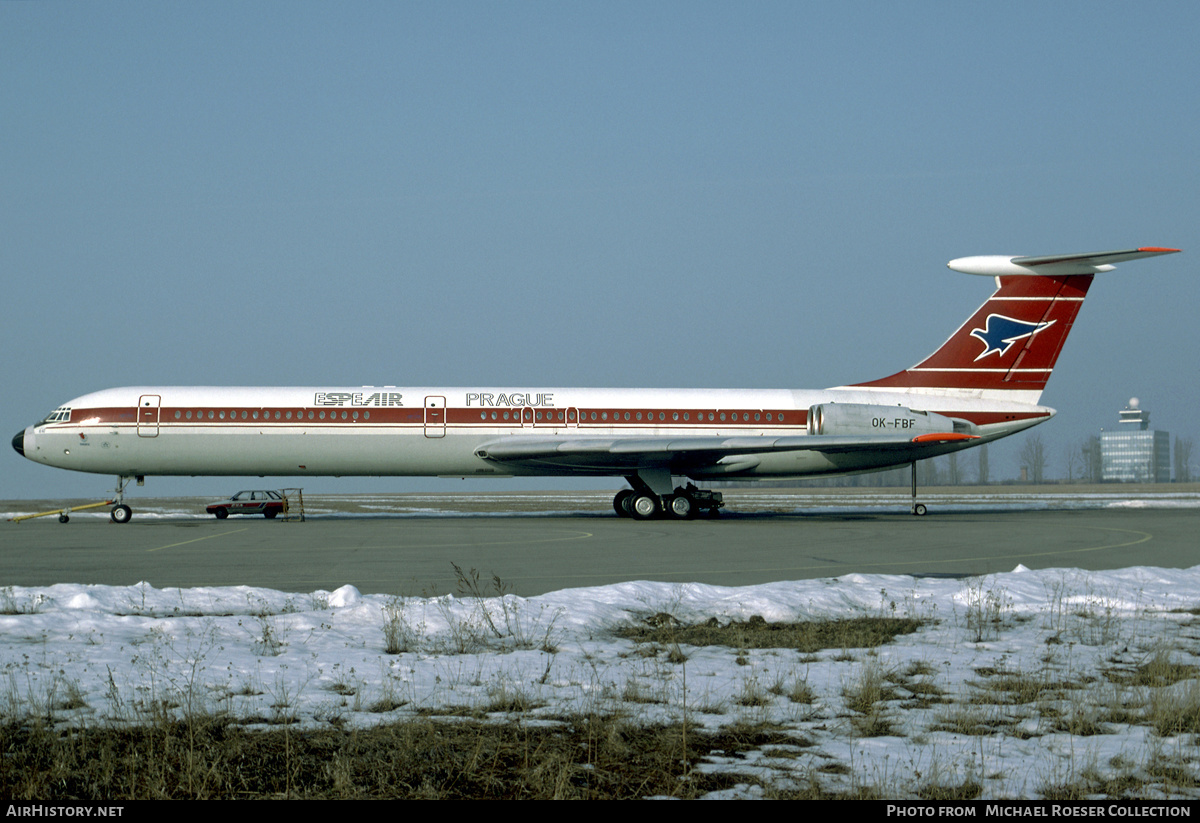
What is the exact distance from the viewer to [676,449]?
88.7 feet

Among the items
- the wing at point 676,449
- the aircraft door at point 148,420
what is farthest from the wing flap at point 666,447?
the aircraft door at point 148,420

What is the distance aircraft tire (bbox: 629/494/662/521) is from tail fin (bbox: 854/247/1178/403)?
9371mm

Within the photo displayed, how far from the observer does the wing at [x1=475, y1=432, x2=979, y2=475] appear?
27359mm

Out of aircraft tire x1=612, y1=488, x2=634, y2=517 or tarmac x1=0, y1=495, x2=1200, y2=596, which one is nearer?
tarmac x1=0, y1=495, x2=1200, y2=596

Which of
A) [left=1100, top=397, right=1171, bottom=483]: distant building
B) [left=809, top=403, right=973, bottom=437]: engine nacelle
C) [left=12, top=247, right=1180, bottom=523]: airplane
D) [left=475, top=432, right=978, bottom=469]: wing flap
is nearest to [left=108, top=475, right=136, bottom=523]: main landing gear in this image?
[left=12, top=247, right=1180, bottom=523]: airplane

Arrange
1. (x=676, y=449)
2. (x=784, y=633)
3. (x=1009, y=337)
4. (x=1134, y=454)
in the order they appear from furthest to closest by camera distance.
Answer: (x=1134, y=454) → (x=1009, y=337) → (x=676, y=449) → (x=784, y=633)

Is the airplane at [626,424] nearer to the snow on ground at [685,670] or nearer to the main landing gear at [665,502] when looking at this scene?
the main landing gear at [665,502]

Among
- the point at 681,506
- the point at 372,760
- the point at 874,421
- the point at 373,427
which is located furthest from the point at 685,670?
the point at 874,421

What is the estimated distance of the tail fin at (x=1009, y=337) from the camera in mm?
30500

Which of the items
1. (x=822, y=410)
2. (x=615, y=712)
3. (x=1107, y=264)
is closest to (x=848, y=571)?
(x=615, y=712)

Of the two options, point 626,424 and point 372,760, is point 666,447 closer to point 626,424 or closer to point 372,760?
point 626,424

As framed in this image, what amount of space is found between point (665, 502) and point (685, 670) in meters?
A: 21.1

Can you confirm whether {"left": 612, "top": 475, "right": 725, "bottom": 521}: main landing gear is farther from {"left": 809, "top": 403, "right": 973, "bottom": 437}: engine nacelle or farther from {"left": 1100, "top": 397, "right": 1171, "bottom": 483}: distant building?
{"left": 1100, "top": 397, "right": 1171, "bottom": 483}: distant building
